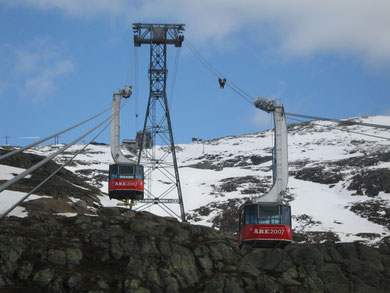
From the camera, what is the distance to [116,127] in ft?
228

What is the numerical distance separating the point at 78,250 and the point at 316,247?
3576 centimetres

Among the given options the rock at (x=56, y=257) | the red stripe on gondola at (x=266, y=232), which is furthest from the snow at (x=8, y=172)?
the red stripe on gondola at (x=266, y=232)

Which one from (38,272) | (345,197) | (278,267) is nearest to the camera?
(38,272)

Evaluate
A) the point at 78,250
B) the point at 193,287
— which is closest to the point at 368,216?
the point at 193,287

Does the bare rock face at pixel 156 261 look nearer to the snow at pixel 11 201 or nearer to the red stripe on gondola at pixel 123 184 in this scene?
the snow at pixel 11 201

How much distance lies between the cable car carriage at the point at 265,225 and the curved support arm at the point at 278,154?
6.90ft

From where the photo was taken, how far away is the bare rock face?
5459 cm

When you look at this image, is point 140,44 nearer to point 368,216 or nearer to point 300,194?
point 368,216

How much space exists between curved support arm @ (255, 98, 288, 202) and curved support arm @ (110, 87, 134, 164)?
62.4ft

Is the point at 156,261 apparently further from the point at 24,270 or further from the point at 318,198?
the point at 318,198

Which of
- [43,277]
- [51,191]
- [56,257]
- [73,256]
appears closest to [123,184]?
[73,256]

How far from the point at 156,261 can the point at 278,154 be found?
19648mm

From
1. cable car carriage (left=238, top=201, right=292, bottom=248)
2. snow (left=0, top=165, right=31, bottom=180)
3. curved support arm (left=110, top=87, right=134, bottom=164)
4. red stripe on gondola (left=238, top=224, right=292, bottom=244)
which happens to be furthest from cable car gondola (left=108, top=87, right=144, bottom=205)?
snow (left=0, top=165, right=31, bottom=180)

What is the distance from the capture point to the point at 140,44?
8306 cm
